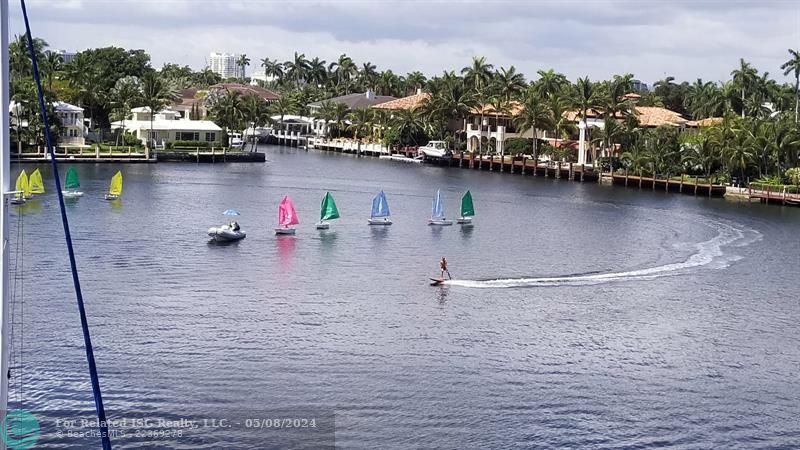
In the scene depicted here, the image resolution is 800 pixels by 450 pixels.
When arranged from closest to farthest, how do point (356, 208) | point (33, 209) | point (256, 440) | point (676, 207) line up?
point (256, 440) → point (33, 209) → point (356, 208) → point (676, 207)

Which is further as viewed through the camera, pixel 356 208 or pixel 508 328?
pixel 356 208

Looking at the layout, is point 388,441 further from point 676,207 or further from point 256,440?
point 676,207

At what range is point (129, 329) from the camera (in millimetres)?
42125

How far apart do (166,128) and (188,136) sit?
3.95 metres

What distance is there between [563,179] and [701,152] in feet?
72.2

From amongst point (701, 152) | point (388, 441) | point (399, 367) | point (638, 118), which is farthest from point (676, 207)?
point (388, 441)

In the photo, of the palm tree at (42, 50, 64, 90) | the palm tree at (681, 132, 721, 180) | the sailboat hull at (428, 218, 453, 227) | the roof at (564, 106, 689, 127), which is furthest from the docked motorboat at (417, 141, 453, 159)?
the sailboat hull at (428, 218, 453, 227)

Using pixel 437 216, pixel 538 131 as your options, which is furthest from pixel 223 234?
pixel 538 131

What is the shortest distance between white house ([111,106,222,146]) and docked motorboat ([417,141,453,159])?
108 ft

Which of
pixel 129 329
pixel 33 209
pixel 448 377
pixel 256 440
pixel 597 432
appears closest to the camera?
pixel 256 440

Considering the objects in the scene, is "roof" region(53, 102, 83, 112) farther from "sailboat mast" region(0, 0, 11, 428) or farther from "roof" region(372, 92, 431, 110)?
"sailboat mast" region(0, 0, 11, 428)

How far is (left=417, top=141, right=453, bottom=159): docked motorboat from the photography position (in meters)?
167

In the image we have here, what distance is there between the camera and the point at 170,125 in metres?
159

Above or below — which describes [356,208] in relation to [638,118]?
below
